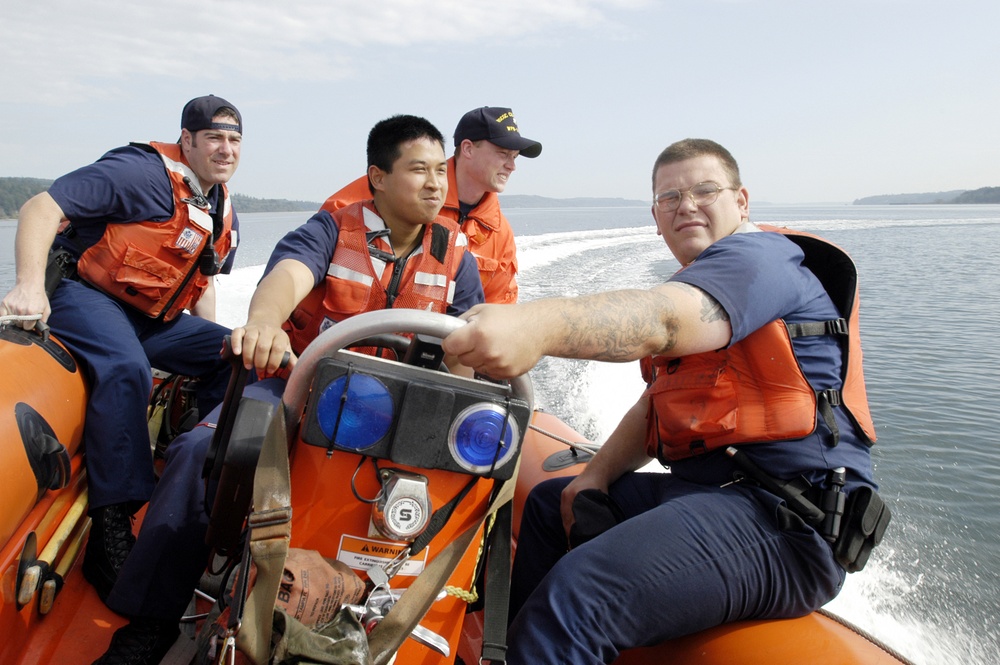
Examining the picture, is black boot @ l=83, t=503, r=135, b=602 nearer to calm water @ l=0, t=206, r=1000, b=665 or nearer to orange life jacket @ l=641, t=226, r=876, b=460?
orange life jacket @ l=641, t=226, r=876, b=460

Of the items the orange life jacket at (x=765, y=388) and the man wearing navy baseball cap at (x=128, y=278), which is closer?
the orange life jacket at (x=765, y=388)

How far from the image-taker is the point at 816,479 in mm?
1565

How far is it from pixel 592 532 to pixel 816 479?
54 cm

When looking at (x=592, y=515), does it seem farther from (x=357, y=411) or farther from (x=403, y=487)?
(x=357, y=411)

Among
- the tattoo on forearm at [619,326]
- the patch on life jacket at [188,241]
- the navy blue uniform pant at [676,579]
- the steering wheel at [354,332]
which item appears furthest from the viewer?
the patch on life jacket at [188,241]

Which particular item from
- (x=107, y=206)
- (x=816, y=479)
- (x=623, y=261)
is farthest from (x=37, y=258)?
(x=623, y=261)

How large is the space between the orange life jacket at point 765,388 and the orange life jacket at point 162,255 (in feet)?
6.24

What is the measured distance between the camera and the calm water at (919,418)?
285cm

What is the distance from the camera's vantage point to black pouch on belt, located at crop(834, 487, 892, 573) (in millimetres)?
1511

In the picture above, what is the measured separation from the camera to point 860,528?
151 centimetres

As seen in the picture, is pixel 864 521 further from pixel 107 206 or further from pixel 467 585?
pixel 107 206

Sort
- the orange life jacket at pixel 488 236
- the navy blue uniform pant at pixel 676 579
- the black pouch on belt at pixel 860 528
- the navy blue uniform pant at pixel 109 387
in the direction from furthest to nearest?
the orange life jacket at pixel 488 236
the navy blue uniform pant at pixel 109 387
the black pouch on belt at pixel 860 528
the navy blue uniform pant at pixel 676 579

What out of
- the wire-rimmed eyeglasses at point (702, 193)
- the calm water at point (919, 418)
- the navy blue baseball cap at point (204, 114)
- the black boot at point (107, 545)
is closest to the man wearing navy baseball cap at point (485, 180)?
the navy blue baseball cap at point (204, 114)

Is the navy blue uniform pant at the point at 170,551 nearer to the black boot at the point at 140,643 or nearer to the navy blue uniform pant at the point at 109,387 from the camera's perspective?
the black boot at the point at 140,643
